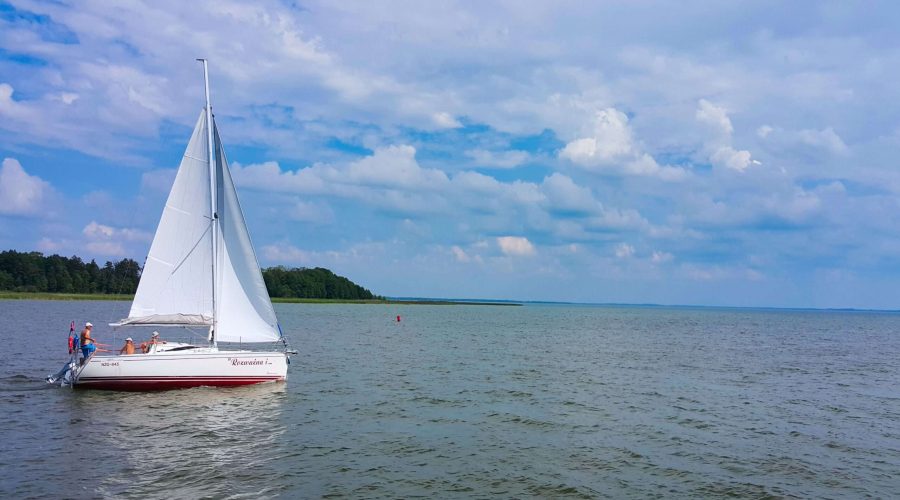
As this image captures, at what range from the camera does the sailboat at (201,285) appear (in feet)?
89.5

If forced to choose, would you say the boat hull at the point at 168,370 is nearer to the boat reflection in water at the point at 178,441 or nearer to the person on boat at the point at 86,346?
the boat reflection in water at the point at 178,441

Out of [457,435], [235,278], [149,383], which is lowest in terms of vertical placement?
[457,435]

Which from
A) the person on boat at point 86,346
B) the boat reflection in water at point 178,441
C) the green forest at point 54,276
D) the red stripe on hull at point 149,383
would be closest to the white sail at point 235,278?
the red stripe on hull at point 149,383

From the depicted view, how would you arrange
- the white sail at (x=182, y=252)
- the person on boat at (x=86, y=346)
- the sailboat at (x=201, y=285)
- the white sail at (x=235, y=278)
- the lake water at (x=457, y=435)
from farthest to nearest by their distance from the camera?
the white sail at (x=235, y=278)
the white sail at (x=182, y=252)
the person on boat at (x=86, y=346)
the sailboat at (x=201, y=285)
the lake water at (x=457, y=435)

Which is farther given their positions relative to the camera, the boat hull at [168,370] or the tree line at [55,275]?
the tree line at [55,275]

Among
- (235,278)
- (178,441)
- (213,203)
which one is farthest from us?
(235,278)

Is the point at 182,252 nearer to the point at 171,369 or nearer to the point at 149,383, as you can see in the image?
the point at 171,369

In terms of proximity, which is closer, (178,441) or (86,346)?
(178,441)

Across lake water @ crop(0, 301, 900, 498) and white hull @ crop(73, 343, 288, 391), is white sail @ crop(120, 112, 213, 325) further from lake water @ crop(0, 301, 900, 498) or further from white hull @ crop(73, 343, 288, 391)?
lake water @ crop(0, 301, 900, 498)

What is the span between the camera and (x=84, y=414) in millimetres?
23141

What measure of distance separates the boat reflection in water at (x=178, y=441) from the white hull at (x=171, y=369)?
421 millimetres

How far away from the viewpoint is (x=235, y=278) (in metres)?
29.7

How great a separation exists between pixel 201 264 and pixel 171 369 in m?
4.83

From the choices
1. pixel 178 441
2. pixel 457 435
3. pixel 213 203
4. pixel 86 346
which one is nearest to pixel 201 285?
pixel 213 203
